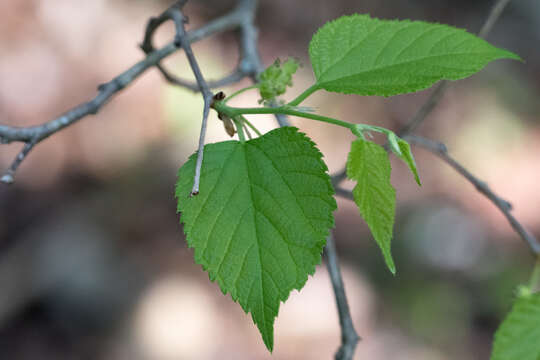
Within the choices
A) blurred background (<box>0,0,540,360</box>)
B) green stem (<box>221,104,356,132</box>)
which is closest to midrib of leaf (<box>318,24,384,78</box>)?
green stem (<box>221,104,356,132</box>)

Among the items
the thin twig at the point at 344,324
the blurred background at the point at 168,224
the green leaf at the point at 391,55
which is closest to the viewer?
the green leaf at the point at 391,55

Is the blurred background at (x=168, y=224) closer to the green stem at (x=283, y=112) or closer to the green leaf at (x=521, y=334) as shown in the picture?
the green leaf at (x=521, y=334)

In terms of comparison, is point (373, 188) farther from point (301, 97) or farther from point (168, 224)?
point (168, 224)

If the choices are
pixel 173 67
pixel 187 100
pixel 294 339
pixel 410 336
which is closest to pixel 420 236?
pixel 410 336

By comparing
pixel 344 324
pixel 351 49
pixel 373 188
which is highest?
pixel 351 49

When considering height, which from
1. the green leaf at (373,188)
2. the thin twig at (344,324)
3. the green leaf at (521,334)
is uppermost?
the green leaf at (373,188)

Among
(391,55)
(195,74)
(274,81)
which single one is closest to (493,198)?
(391,55)

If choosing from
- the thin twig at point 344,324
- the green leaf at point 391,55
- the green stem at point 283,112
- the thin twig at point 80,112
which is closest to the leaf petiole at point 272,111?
the green stem at point 283,112
